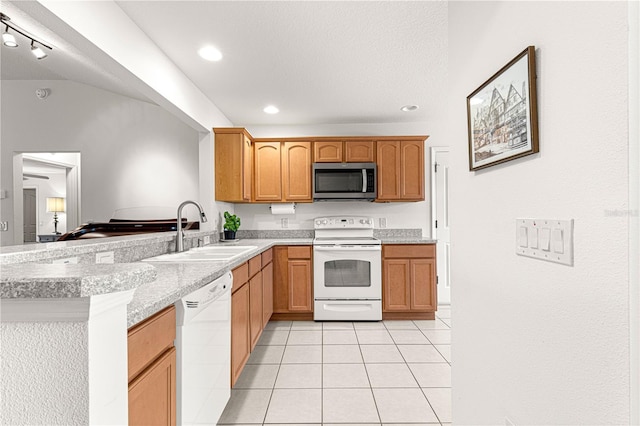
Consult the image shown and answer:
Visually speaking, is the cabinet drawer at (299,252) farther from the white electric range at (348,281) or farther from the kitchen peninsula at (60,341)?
the kitchen peninsula at (60,341)

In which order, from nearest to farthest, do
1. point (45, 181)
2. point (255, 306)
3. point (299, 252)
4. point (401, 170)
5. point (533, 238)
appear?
point (533, 238)
point (255, 306)
point (299, 252)
point (401, 170)
point (45, 181)

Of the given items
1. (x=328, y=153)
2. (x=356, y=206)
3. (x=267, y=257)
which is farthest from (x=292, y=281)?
(x=328, y=153)

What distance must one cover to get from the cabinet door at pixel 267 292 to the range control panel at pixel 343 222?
879 millimetres

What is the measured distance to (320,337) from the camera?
10.1 feet

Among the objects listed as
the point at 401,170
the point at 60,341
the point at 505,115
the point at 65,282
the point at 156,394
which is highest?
the point at 401,170

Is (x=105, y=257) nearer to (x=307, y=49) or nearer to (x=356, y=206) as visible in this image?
(x=307, y=49)

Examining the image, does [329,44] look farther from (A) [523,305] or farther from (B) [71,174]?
(B) [71,174]

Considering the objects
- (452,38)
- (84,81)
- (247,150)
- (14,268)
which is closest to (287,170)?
(247,150)

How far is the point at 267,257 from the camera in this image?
3.26 meters

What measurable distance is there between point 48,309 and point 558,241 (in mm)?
1155

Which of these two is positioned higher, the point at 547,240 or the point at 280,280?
the point at 547,240

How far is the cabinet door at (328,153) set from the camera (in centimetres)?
387

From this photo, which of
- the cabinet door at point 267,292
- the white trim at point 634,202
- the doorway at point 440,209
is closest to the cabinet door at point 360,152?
the doorway at point 440,209

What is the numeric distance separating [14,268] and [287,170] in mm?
3351
